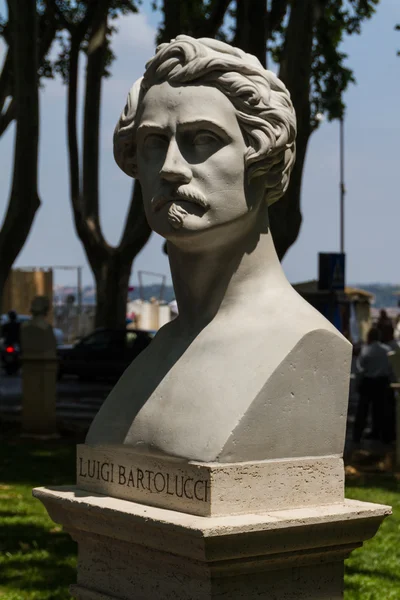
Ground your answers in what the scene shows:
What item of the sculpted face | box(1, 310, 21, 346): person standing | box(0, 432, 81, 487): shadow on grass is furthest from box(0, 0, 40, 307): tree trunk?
box(1, 310, 21, 346): person standing

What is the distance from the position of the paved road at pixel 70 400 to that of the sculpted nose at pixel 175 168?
12465 mm

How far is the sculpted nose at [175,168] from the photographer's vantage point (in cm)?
435

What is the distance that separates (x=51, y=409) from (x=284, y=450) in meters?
11.7

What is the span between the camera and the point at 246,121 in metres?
4.38

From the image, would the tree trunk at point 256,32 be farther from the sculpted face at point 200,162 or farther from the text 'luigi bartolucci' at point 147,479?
the text 'luigi bartolucci' at point 147,479

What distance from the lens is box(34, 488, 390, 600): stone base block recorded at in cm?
406

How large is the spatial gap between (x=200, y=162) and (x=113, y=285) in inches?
655

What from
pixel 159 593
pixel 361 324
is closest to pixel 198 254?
pixel 159 593

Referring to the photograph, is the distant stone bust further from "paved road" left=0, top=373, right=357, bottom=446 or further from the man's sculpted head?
the man's sculpted head

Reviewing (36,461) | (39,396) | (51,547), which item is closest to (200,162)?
(51,547)

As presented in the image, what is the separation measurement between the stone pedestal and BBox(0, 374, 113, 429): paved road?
850 millimetres

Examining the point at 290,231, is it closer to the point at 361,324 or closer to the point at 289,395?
the point at 289,395

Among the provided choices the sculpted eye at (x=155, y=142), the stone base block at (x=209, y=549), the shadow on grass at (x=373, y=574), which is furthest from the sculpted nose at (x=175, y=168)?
the shadow on grass at (x=373, y=574)

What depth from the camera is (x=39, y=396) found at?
1578cm
